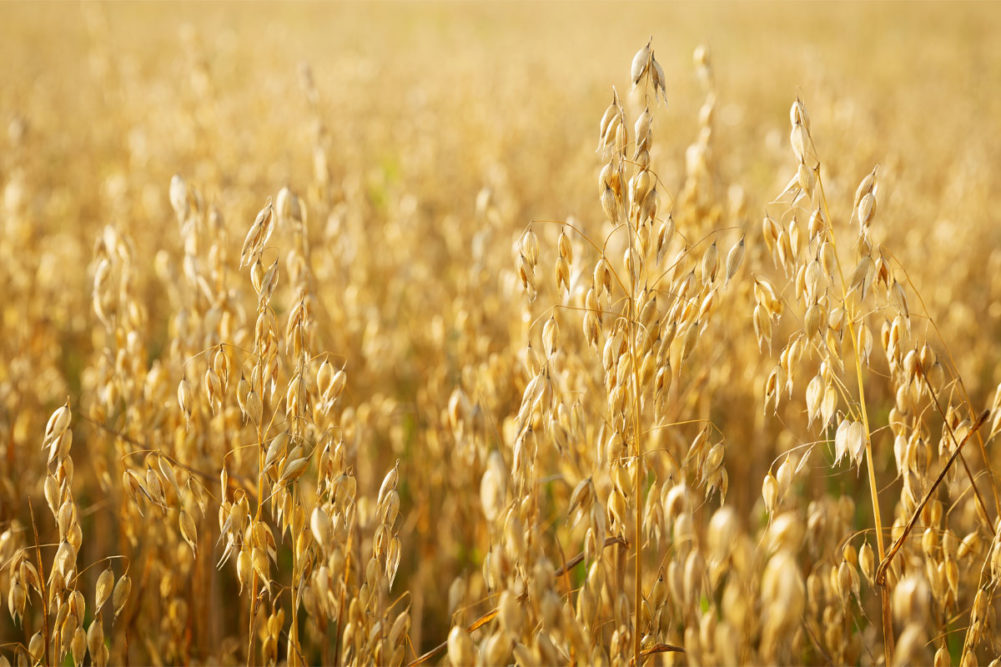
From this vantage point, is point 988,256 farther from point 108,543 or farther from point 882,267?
point 108,543

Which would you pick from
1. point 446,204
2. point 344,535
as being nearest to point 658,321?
point 344,535

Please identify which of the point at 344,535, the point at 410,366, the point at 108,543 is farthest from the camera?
the point at 410,366

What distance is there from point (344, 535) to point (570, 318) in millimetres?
1116

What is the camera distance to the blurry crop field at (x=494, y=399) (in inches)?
38.7

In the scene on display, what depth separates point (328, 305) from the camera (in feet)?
7.58

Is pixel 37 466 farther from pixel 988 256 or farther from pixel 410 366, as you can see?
pixel 988 256

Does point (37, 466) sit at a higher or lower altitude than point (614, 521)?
higher

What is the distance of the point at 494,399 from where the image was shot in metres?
1.65

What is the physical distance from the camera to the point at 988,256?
355 centimetres

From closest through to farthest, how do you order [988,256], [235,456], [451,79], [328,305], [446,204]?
[235,456], [328,305], [988,256], [446,204], [451,79]

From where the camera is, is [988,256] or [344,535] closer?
[344,535]

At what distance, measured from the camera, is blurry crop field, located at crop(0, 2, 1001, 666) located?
0.98m

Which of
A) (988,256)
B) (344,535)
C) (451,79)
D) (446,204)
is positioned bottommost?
(344,535)

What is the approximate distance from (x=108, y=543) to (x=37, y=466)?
0.34m
